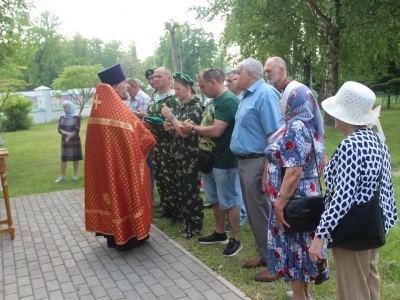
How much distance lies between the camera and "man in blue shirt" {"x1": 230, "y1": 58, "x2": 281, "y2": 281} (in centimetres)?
357

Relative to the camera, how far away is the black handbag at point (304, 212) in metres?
2.79

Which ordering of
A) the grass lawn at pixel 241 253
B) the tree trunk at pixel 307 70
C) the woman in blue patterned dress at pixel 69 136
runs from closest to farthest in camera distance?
1. the grass lawn at pixel 241 253
2. the woman in blue patterned dress at pixel 69 136
3. the tree trunk at pixel 307 70

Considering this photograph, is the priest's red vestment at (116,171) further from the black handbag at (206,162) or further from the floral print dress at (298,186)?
the floral print dress at (298,186)

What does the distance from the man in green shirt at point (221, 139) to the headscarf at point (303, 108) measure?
122 cm

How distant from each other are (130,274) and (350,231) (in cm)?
243

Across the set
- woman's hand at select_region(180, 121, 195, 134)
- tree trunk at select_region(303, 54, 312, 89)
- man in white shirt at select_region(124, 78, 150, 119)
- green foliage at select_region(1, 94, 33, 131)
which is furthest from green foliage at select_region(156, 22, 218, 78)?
woman's hand at select_region(180, 121, 195, 134)

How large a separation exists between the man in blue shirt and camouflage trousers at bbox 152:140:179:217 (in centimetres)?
169

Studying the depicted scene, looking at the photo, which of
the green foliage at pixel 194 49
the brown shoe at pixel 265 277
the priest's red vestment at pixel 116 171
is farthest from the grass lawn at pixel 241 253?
the green foliage at pixel 194 49

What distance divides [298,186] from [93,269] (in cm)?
239

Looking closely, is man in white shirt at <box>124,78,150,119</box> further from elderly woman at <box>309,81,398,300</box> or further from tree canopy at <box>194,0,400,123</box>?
tree canopy at <box>194,0,400,123</box>

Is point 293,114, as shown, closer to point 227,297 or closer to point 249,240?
point 227,297

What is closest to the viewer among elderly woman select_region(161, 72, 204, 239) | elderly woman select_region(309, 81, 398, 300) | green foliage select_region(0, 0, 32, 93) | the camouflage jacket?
elderly woman select_region(309, 81, 398, 300)

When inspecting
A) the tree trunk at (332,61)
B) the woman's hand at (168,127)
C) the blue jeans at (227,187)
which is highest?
the tree trunk at (332,61)

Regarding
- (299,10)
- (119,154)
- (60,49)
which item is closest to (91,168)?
(119,154)
